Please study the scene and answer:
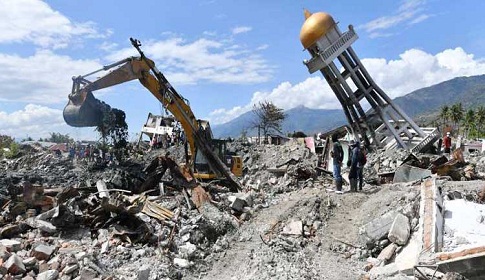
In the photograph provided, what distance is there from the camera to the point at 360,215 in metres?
8.18

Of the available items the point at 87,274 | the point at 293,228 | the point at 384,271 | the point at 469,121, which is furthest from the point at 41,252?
the point at 469,121

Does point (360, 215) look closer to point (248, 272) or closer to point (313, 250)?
point (313, 250)

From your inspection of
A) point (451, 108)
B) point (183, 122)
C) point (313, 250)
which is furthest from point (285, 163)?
point (451, 108)

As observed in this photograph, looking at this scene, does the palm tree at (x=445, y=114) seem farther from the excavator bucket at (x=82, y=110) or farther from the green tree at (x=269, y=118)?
the excavator bucket at (x=82, y=110)

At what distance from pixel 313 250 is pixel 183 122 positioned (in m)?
7.22

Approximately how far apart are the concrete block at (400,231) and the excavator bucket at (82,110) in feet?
30.7

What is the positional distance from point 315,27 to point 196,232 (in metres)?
11.0

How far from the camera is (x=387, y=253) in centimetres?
645

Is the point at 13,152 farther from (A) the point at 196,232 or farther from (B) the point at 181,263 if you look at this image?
(B) the point at 181,263

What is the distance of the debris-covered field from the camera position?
6137 mm

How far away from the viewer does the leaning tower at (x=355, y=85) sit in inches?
635

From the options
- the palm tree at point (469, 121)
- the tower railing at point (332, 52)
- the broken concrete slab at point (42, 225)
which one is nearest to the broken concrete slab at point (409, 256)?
the broken concrete slab at point (42, 225)

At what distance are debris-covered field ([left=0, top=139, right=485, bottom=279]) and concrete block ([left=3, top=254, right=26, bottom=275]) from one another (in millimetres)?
13

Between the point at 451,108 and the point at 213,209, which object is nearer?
the point at 213,209
